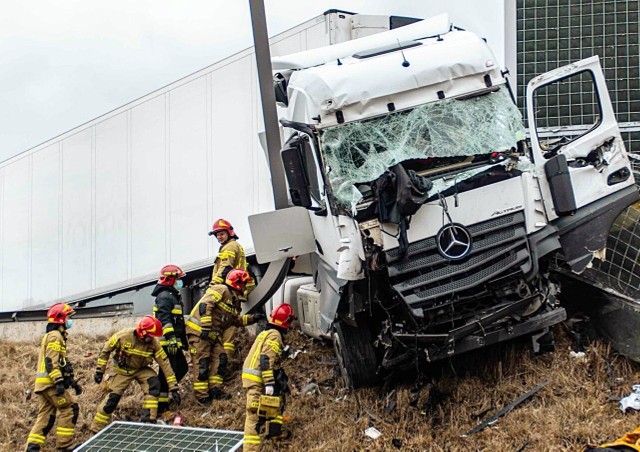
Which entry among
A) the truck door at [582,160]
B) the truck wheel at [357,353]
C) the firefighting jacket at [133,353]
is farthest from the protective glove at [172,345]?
the truck door at [582,160]

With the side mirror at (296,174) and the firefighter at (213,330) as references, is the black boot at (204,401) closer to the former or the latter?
the firefighter at (213,330)

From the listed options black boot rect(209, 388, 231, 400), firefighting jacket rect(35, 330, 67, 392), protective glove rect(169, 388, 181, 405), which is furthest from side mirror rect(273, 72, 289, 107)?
firefighting jacket rect(35, 330, 67, 392)

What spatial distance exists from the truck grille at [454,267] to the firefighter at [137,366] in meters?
2.99

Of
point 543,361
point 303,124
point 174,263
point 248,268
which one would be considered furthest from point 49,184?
point 543,361

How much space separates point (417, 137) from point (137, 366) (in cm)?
375

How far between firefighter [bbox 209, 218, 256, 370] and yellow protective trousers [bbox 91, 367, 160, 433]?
91 centimetres

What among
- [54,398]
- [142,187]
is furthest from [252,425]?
[142,187]

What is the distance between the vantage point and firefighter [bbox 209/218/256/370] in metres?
8.39

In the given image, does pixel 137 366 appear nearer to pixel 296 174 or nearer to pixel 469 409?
pixel 296 174

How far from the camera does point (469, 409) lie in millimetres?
6504

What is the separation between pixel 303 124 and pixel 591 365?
3.28 metres

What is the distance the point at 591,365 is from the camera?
669cm

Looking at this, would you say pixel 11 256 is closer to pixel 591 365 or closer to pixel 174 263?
pixel 174 263

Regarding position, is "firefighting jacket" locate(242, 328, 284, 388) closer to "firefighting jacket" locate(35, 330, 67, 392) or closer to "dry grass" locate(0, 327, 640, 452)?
"dry grass" locate(0, 327, 640, 452)
